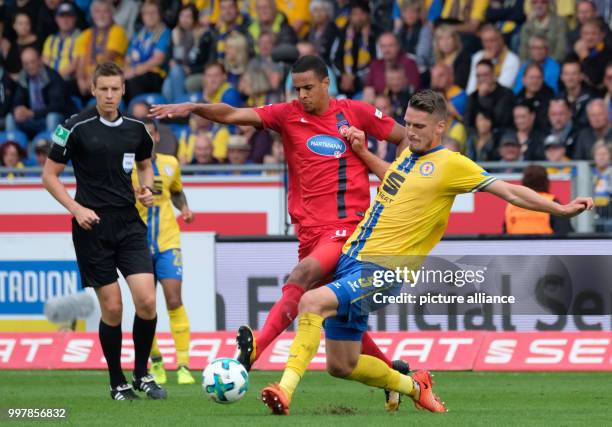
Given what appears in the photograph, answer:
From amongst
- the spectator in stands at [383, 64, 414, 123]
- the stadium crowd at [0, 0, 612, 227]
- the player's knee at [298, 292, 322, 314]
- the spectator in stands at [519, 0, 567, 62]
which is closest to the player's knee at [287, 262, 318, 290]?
the player's knee at [298, 292, 322, 314]

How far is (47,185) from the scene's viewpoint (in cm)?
1025

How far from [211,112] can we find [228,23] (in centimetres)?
1082

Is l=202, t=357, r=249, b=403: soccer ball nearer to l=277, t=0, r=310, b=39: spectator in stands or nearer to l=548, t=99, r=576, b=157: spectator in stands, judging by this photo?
l=548, t=99, r=576, b=157: spectator in stands

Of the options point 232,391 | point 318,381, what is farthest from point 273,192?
point 232,391

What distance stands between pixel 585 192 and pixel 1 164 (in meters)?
8.53

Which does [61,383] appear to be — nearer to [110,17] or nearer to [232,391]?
[232,391]

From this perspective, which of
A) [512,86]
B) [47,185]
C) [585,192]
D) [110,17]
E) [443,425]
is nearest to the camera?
[443,425]

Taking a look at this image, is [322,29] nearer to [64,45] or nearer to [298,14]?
[298,14]

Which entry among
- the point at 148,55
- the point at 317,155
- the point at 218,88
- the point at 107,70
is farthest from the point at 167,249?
the point at 148,55

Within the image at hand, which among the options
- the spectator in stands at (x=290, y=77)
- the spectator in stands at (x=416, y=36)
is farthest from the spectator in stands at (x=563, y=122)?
the spectator in stands at (x=290, y=77)

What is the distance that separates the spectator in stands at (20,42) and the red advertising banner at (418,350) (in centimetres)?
859

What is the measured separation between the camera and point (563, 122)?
16.8 metres

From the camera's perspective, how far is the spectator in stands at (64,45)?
2136 centimetres

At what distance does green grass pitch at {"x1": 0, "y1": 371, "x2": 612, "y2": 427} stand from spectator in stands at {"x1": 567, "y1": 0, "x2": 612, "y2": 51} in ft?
20.1
